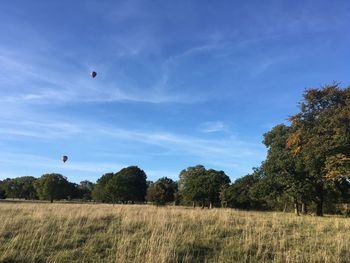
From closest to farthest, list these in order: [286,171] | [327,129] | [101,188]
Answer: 1. [327,129]
2. [286,171]
3. [101,188]

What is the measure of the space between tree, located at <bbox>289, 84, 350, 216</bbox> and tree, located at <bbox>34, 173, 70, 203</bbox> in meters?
69.1

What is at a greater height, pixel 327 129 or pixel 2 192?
pixel 327 129

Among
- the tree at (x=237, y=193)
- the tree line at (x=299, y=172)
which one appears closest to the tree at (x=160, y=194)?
the tree line at (x=299, y=172)

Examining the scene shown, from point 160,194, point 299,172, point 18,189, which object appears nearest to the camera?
point 299,172

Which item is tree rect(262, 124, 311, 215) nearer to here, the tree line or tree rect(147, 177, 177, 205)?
the tree line

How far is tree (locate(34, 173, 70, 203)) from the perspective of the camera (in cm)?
8757

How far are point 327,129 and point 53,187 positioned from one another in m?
73.1

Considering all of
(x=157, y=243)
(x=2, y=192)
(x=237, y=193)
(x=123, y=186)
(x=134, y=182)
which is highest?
(x=134, y=182)

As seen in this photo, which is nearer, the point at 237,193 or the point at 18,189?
the point at 237,193

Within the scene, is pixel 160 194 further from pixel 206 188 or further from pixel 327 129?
pixel 327 129

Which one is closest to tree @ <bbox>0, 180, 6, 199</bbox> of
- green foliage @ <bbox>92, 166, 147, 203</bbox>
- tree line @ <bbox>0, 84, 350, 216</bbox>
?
green foliage @ <bbox>92, 166, 147, 203</bbox>

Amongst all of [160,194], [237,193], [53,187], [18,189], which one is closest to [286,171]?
[237,193]

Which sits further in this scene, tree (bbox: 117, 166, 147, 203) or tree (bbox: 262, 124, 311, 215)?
tree (bbox: 117, 166, 147, 203)

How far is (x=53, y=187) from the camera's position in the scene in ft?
289
